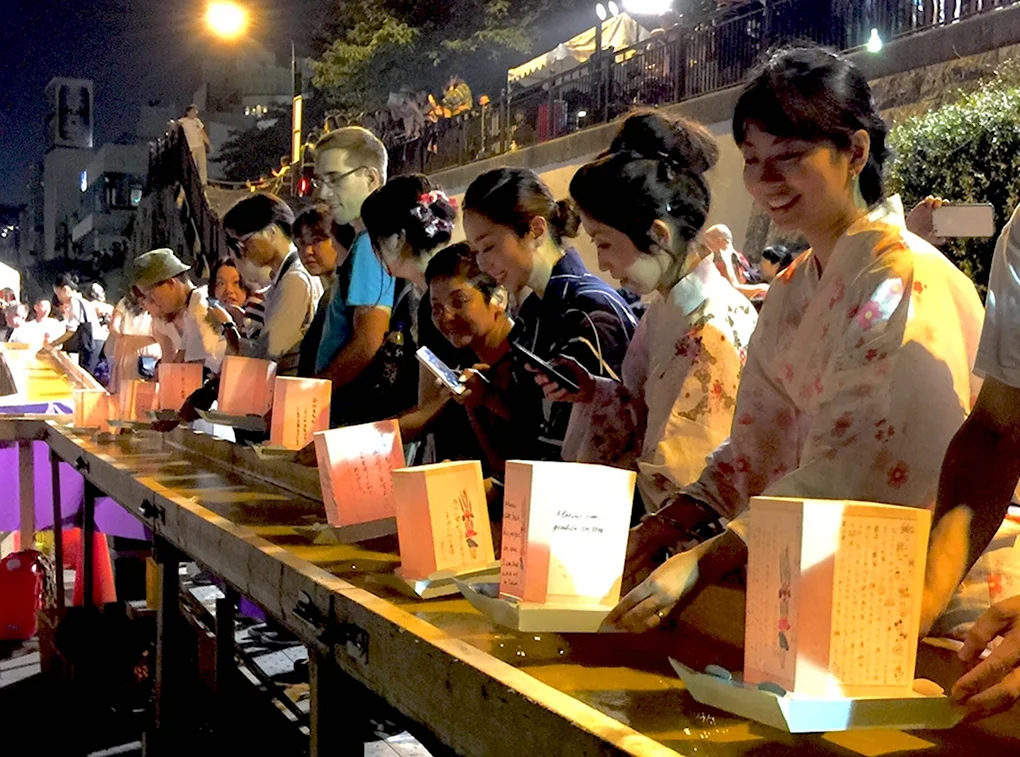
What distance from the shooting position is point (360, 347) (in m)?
3.48

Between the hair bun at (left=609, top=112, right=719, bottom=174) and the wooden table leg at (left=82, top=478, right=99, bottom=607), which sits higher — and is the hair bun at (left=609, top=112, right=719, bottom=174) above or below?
above

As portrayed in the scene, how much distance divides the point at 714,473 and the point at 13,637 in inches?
196

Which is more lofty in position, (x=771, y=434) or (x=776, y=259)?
(x=776, y=259)

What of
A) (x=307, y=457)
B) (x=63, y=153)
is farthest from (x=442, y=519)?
(x=63, y=153)

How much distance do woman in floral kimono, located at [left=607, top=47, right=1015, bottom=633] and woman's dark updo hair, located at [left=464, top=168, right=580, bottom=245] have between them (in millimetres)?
991

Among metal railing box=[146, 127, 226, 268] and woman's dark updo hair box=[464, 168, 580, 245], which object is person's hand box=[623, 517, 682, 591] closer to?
woman's dark updo hair box=[464, 168, 580, 245]

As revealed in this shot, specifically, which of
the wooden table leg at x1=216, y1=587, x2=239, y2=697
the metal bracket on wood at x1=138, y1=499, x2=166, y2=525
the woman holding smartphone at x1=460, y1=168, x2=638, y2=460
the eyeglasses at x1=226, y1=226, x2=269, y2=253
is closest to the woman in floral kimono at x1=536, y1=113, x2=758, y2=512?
the woman holding smartphone at x1=460, y1=168, x2=638, y2=460

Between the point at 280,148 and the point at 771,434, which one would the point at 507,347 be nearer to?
the point at 771,434

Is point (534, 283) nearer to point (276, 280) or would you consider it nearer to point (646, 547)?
point (646, 547)

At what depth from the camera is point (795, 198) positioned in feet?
5.29

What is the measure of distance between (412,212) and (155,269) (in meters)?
2.88

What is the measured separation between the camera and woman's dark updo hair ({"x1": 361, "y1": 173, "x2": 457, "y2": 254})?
319 cm

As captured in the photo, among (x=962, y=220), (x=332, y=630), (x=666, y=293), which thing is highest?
(x=962, y=220)

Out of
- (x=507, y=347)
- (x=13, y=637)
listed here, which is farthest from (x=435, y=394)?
(x=13, y=637)
